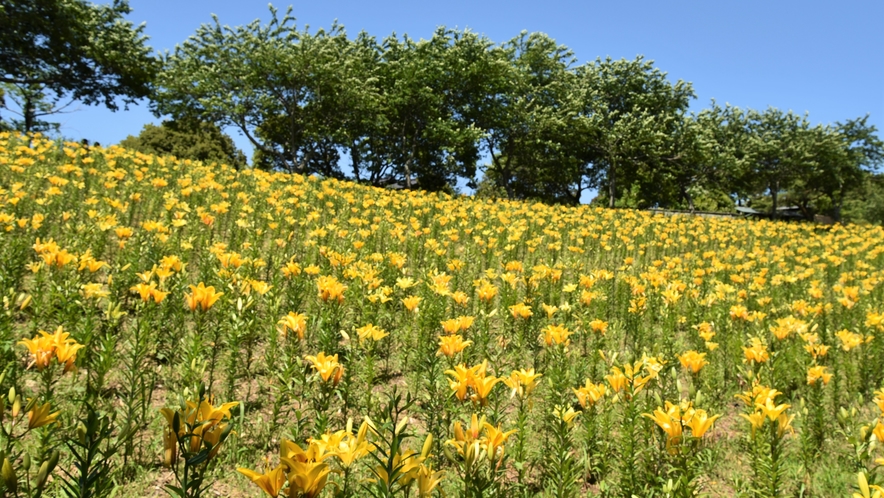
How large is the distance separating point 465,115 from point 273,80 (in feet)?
33.6

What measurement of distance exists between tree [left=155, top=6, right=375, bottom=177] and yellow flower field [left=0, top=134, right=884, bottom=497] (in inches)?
573

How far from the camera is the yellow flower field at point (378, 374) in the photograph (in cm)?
196

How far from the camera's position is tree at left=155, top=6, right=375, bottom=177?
21.6m

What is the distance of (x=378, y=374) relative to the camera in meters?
4.18

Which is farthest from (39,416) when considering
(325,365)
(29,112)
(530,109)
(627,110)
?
(29,112)

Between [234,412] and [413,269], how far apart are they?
3858mm

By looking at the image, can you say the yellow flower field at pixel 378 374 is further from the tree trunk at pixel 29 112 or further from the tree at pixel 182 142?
the tree trunk at pixel 29 112

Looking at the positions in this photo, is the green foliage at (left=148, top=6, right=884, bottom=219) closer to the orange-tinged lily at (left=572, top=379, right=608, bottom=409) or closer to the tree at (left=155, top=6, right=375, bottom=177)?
the tree at (left=155, top=6, right=375, bottom=177)

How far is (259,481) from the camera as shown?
1401 mm

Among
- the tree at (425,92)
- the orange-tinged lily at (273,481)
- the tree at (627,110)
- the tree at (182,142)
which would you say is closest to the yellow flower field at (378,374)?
the orange-tinged lily at (273,481)

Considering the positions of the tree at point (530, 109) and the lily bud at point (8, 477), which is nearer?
the lily bud at point (8, 477)

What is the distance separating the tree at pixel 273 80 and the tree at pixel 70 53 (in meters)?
4.00

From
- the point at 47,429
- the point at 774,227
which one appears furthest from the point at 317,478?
the point at 774,227

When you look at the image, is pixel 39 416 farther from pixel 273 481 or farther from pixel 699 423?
pixel 699 423
